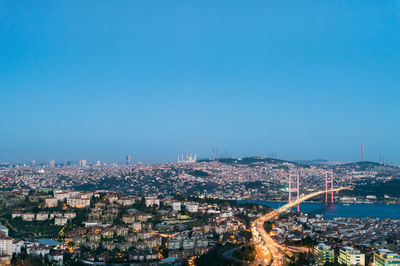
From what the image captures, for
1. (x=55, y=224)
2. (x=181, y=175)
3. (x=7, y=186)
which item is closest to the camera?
(x=55, y=224)

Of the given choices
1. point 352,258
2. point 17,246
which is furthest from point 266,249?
point 17,246

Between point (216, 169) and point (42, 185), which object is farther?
point (216, 169)

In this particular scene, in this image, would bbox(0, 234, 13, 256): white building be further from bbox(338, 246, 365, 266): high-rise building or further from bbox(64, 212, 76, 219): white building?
bbox(338, 246, 365, 266): high-rise building

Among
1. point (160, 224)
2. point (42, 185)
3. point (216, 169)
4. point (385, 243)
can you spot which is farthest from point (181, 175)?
point (385, 243)

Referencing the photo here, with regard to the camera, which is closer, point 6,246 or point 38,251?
point 6,246

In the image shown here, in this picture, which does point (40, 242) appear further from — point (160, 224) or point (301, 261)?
point (301, 261)

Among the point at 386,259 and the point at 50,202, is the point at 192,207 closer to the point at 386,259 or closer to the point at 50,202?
the point at 50,202

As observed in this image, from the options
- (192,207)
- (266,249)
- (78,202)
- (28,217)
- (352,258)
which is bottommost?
(266,249)

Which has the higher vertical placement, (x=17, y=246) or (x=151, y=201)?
(x=151, y=201)
